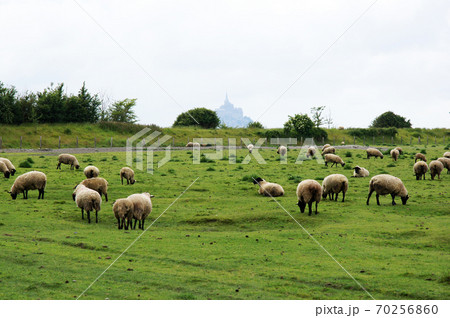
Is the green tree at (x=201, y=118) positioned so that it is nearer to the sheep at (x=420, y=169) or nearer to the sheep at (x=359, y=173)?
the sheep at (x=359, y=173)

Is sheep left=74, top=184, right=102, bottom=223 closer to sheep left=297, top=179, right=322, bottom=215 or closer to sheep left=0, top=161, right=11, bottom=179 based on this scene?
sheep left=297, top=179, right=322, bottom=215

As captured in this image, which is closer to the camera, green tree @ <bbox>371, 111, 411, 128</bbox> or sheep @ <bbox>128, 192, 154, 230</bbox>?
sheep @ <bbox>128, 192, 154, 230</bbox>

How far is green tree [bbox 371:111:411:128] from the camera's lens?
124 meters

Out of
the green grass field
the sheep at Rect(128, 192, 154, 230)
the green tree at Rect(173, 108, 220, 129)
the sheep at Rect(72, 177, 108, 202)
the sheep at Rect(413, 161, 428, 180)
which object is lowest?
the green grass field

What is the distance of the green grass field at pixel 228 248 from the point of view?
11.2 meters

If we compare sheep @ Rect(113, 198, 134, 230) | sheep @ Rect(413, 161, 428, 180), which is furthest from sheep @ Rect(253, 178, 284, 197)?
sheep @ Rect(413, 161, 428, 180)

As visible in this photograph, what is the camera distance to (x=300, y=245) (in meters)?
15.7

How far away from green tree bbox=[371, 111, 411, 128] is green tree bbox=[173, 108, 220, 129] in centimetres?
4546

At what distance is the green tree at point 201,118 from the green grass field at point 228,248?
8553 cm

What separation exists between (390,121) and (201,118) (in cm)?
5221

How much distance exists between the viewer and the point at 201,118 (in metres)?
113

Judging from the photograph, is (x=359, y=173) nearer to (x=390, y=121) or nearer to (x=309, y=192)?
(x=309, y=192)

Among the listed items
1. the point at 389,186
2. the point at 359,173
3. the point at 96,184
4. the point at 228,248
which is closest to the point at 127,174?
the point at 96,184

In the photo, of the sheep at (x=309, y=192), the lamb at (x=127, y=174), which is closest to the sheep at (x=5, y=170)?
the lamb at (x=127, y=174)
